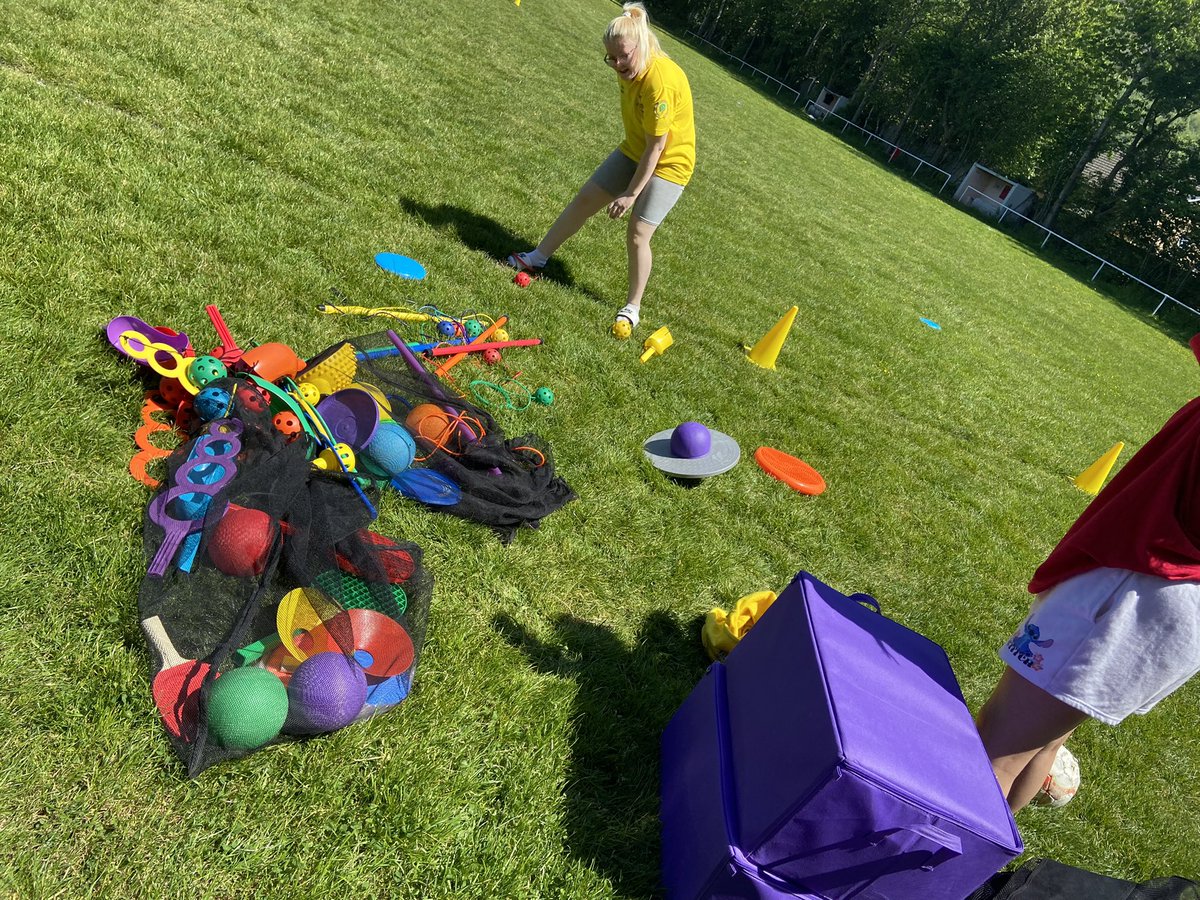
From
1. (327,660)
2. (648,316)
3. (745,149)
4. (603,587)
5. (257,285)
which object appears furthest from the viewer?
(745,149)

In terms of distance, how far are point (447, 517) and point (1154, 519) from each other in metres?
2.13

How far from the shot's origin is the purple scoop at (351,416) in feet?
8.51

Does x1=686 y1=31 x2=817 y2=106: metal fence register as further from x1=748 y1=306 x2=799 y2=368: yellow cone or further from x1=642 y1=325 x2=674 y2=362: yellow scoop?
x1=642 y1=325 x2=674 y2=362: yellow scoop

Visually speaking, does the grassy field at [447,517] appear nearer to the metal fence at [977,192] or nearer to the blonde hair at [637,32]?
the blonde hair at [637,32]

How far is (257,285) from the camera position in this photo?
3.45 meters

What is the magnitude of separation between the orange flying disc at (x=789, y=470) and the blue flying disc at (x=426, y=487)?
1997mm

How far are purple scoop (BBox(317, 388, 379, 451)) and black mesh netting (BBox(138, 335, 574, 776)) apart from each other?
10 centimetres

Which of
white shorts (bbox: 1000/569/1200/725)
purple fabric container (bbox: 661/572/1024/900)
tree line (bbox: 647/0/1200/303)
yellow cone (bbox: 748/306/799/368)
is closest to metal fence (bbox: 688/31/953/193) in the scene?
tree line (bbox: 647/0/1200/303)

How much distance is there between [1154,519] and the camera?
1758 mm

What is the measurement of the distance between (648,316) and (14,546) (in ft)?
13.2

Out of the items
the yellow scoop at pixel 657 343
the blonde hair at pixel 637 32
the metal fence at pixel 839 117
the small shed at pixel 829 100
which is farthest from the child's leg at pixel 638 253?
the small shed at pixel 829 100

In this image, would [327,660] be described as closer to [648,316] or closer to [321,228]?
[321,228]

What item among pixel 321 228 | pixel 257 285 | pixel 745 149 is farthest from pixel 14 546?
pixel 745 149

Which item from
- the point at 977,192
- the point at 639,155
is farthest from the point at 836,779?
the point at 977,192
